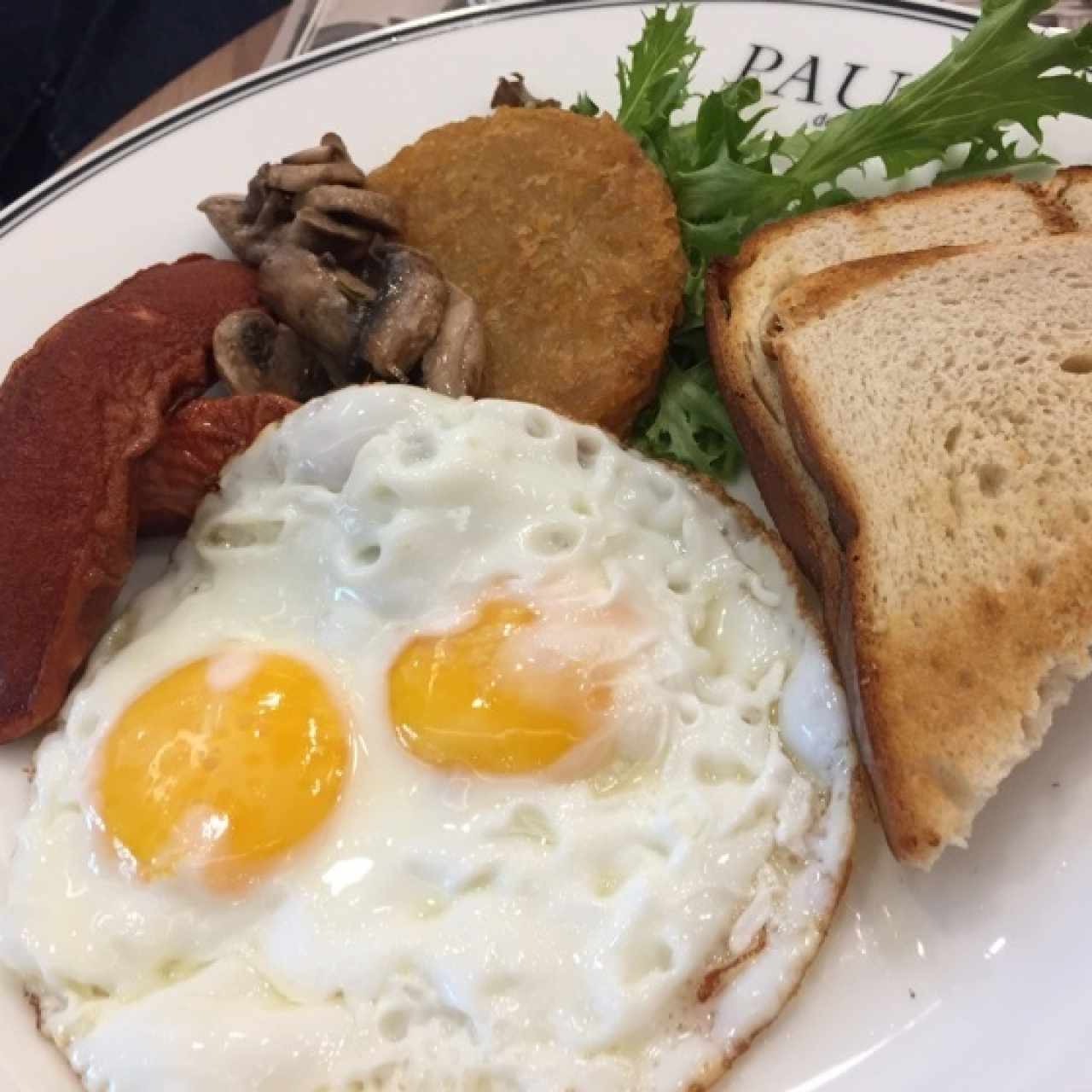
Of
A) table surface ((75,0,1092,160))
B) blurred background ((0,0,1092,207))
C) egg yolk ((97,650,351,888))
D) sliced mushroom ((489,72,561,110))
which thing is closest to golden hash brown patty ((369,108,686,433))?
sliced mushroom ((489,72,561,110))

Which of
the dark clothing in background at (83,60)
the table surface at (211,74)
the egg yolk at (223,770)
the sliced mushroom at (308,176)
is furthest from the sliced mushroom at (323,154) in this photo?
the dark clothing in background at (83,60)

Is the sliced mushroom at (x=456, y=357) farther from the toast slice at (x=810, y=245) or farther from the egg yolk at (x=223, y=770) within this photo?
the egg yolk at (x=223, y=770)

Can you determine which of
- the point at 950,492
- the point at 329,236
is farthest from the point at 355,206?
the point at 950,492

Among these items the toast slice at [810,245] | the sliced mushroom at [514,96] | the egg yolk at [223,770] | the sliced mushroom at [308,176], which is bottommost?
the toast slice at [810,245]

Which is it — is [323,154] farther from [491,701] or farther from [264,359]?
[491,701]

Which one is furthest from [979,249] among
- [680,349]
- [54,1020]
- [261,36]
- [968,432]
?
[261,36]

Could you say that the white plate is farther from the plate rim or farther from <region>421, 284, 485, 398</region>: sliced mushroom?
<region>421, 284, 485, 398</region>: sliced mushroom
